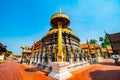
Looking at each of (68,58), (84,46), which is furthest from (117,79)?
(84,46)

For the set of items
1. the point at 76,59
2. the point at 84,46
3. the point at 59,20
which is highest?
the point at 59,20

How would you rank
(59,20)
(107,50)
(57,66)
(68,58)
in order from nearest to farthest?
(57,66)
(59,20)
(68,58)
(107,50)

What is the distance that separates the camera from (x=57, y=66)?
23.1 feet

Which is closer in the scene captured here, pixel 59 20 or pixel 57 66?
pixel 57 66

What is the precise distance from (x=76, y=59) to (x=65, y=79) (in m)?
6.11

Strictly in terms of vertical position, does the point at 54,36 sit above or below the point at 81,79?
above

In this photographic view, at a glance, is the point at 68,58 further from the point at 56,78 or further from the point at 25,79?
the point at 25,79

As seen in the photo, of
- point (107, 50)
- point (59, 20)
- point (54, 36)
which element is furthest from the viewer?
point (107, 50)

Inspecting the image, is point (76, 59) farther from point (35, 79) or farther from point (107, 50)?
point (107, 50)

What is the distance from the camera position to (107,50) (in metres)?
37.8

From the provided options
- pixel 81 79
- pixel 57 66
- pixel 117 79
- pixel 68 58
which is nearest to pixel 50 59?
pixel 68 58

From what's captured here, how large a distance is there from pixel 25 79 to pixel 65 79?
3580 mm

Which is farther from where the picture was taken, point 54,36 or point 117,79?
point 54,36

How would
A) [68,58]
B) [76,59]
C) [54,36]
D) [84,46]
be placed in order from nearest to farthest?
[68,58] < [76,59] < [54,36] < [84,46]
